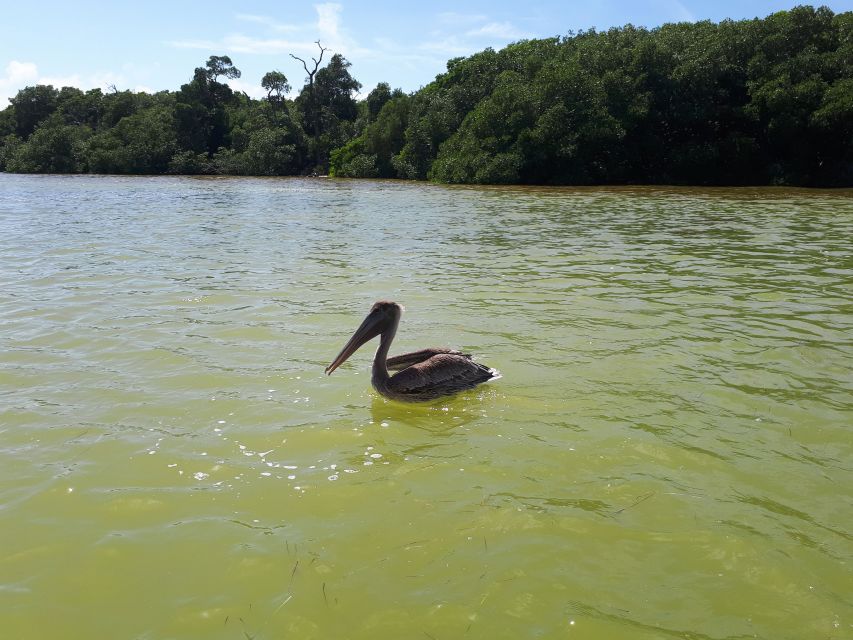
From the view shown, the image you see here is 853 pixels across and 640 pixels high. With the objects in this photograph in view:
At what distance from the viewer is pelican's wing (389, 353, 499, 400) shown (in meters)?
6.26

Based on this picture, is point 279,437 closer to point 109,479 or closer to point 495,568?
point 109,479

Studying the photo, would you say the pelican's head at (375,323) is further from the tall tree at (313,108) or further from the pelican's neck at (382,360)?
the tall tree at (313,108)

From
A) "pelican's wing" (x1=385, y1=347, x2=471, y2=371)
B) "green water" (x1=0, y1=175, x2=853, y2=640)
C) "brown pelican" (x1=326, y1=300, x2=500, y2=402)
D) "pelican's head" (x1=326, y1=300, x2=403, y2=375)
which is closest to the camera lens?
"green water" (x1=0, y1=175, x2=853, y2=640)

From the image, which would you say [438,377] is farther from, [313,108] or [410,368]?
[313,108]

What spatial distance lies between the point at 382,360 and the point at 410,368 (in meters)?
0.32

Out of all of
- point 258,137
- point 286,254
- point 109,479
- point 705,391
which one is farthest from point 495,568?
point 258,137

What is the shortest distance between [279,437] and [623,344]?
4.48 meters

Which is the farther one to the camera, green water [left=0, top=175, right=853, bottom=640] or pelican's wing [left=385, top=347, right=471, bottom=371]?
pelican's wing [left=385, top=347, right=471, bottom=371]

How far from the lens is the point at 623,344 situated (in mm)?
7820

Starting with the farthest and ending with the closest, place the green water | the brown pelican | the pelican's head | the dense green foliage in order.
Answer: the dense green foliage, the pelican's head, the brown pelican, the green water

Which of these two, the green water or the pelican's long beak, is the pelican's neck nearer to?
the pelican's long beak

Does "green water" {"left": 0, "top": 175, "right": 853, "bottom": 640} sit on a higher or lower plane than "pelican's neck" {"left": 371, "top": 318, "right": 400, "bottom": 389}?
lower

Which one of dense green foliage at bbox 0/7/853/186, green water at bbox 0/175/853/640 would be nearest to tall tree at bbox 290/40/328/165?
dense green foliage at bbox 0/7/853/186

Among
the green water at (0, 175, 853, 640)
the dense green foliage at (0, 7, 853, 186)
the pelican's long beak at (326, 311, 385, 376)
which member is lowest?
the green water at (0, 175, 853, 640)
